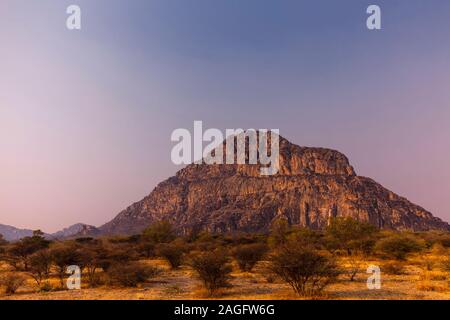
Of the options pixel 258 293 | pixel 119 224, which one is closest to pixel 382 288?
pixel 258 293

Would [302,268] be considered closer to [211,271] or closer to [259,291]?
[259,291]

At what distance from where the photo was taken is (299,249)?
17.7 metres

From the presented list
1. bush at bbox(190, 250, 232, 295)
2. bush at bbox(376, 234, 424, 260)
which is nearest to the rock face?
bush at bbox(376, 234, 424, 260)

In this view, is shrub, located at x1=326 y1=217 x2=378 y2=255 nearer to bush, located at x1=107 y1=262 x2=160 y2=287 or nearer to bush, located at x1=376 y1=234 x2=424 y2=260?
bush, located at x1=376 y1=234 x2=424 y2=260

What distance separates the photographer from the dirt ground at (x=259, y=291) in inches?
669

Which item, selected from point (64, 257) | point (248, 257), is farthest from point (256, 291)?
point (64, 257)

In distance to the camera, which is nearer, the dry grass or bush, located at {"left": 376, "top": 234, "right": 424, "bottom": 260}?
the dry grass

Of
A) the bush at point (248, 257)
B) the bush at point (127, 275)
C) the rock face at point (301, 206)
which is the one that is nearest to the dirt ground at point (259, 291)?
the bush at point (127, 275)

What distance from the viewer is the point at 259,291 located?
18.6 meters

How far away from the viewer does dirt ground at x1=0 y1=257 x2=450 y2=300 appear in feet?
55.7

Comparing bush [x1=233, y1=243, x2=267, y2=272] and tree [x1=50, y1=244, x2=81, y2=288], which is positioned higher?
tree [x1=50, y1=244, x2=81, y2=288]

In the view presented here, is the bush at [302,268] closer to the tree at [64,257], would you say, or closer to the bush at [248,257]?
the bush at [248,257]
